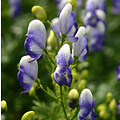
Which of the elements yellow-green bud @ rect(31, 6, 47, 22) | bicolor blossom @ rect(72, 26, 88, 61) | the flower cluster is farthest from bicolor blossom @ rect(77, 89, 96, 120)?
the flower cluster

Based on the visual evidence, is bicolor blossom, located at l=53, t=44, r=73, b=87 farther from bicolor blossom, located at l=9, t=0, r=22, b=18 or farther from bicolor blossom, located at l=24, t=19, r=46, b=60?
bicolor blossom, located at l=9, t=0, r=22, b=18

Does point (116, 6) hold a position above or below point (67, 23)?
above

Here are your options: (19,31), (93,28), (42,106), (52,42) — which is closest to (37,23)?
(52,42)

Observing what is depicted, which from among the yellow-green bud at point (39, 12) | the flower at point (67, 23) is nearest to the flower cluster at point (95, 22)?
the yellow-green bud at point (39, 12)

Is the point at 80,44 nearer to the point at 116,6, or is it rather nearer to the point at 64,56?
the point at 64,56

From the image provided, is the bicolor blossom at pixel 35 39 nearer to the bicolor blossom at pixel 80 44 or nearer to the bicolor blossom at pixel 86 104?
the bicolor blossom at pixel 80 44

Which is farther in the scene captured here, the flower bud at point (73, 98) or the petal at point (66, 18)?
the flower bud at point (73, 98)

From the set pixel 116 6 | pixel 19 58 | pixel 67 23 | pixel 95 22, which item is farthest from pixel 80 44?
pixel 116 6

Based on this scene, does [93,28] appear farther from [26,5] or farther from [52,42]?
[26,5]
